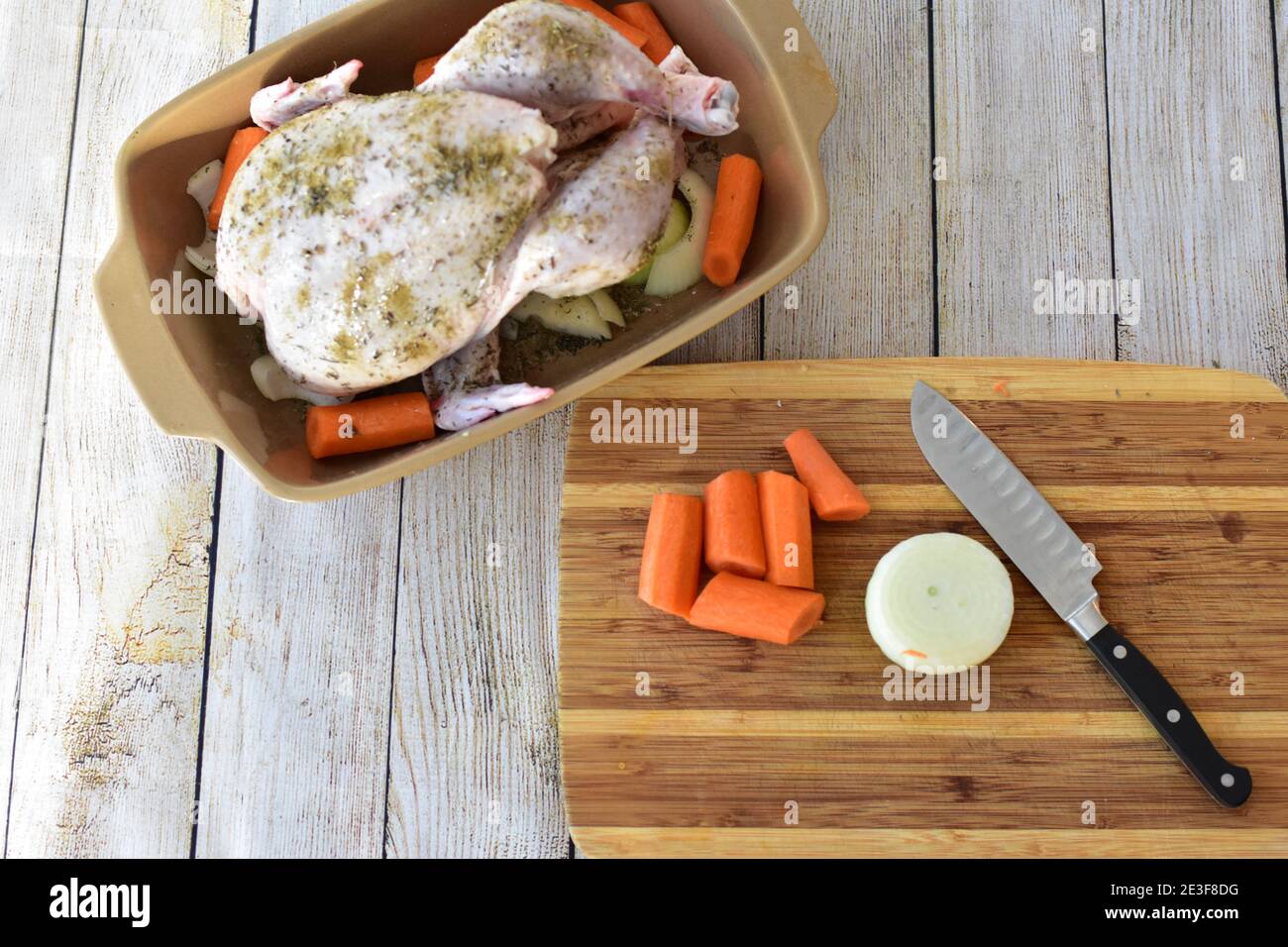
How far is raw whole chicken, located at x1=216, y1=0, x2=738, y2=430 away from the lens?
1757 millimetres

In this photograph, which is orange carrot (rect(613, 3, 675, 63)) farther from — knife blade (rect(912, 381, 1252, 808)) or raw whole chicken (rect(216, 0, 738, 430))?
knife blade (rect(912, 381, 1252, 808))

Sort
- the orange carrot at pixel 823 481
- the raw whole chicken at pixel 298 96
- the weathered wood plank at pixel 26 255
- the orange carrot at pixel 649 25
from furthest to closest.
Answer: the weathered wood plank at pixel 26 255 < the orange carrot at pixel 649 25 < the orange carrot at pixel 823 481 < the raw whole chicken at pixel 298 96

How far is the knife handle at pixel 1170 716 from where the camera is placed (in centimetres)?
194

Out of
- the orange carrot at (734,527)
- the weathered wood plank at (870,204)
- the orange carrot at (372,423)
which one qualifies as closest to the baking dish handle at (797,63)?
the weathered wood plank at (870,204)

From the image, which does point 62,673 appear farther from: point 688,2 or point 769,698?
point 688,2

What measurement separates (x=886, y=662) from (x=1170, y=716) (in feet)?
1.81

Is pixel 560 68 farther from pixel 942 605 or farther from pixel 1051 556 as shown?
pixel 1051 556

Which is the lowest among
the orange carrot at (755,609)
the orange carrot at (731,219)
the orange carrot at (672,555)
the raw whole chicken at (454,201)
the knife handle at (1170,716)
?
the knife handle at (1170,716)

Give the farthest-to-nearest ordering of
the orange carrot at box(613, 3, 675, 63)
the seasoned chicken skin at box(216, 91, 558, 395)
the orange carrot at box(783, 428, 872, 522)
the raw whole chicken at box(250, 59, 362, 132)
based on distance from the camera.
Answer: the orange carrot at box(613, 3, 675, 63), the orange carrot at box(783, 428, 872, 522), the raw whole chicken at box(250, 59, 362, 132), the seasoned chicken skin at box(216, 91, 558, 395)

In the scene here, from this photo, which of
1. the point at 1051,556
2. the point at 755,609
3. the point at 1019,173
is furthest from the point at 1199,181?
the point at 755,609

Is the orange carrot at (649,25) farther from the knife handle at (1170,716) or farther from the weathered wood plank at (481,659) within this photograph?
the knife handle at (1170,716)

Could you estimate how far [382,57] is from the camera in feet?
6.74

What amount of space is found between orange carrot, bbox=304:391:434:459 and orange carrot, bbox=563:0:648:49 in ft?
2.83

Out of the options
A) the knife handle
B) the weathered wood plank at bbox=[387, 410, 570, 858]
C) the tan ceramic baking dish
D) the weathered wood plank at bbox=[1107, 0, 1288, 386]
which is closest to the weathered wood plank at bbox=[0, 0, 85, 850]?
the tan ceramic baking dish
